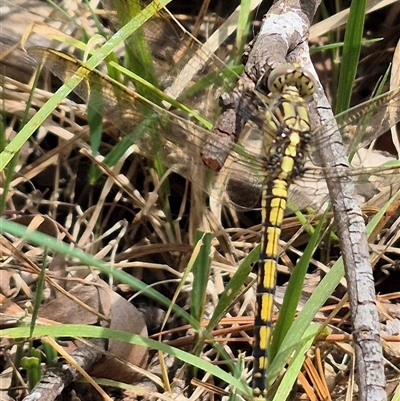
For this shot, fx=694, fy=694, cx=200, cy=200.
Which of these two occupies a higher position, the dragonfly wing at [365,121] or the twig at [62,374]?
the dragonfly wing at [365,121]

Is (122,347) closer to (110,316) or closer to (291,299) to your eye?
A: (110,316)

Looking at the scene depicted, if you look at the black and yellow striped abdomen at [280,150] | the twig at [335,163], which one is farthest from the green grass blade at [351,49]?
the black and yellow striped abdomen at [280,150]

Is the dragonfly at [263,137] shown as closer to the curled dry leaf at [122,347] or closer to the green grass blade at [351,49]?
the green grass blade at [351,49]

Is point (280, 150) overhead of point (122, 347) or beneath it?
overhead

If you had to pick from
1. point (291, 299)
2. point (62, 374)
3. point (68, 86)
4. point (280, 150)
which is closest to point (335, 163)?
point (280, 150)

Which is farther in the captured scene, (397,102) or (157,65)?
(157,65)

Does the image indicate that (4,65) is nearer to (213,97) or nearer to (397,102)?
(213,97)

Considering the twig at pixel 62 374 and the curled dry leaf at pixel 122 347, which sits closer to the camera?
the twig at pixel 62 374

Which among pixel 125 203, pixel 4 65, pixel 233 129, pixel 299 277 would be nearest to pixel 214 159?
pixel 233 129
